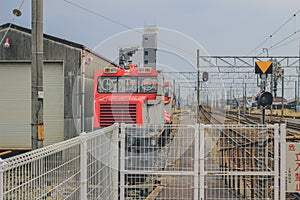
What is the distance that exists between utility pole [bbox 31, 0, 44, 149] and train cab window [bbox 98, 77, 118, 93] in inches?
154

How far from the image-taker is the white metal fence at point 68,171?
3.54 metres

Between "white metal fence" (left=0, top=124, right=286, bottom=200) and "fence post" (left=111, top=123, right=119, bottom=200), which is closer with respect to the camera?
"white metal fence" (left=0, top=124, right=286, bottom=200)

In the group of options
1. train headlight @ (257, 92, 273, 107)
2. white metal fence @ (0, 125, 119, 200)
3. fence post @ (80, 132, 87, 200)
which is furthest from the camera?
train headlight @ (257, 92, 273, 107)

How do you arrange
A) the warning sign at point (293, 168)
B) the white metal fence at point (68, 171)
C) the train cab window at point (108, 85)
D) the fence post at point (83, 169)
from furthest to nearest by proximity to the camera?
the train cab window at point (108, 85) → the warning sign at point (293, 168) → the fence post at point (83, 169) → the white metal fence at point (68, 171)

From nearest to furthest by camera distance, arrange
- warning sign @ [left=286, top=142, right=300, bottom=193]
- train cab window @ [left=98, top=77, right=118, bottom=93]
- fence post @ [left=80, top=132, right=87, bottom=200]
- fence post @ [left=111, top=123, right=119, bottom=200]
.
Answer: fence post @ [left=80, top=132, right=87, bottom=200]
warning sign @ [left=286, top=142, right=300, bottom=193]
fence post @ [left=111, top=123, right=119, bottom=200]
train cab window @ [left=98, top=77, right=118, bottom=93]

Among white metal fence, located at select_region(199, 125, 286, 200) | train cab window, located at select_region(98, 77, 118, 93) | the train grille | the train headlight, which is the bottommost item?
white metal fence, located at select_region(199, 125, 286, 200)

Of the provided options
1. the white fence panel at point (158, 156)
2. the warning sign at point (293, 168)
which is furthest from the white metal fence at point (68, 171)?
the warning sign at point (293, 168)

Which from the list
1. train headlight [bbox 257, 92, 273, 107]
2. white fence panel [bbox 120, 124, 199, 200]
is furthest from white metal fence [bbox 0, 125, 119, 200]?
train headlight [bbox 257, 92, 273, 107]

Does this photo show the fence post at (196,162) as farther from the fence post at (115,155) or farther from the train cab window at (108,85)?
the train cab window at (108,85)

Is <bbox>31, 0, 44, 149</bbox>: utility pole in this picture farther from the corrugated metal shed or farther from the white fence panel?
the corrugated metal shed

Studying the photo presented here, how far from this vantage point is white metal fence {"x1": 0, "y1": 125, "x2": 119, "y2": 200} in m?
3.54

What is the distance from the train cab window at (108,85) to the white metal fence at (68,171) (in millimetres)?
6129

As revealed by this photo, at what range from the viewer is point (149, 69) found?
508 inches

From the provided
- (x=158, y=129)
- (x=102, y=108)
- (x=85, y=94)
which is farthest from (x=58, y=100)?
(x=158, y=129)
